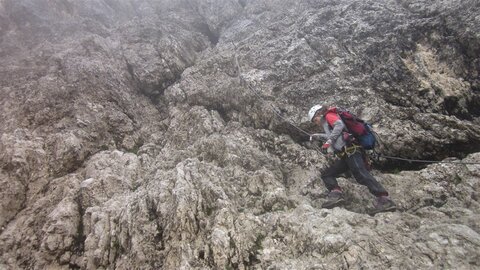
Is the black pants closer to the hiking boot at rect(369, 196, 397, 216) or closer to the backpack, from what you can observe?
the hiking boot at rect(369, 196, 397, 216)

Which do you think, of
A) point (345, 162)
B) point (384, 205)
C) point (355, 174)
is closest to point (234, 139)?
point (345, 162)

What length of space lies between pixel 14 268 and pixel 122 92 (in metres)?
9.14

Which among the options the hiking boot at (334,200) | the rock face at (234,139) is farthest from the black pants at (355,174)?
the rock face at (234,139)

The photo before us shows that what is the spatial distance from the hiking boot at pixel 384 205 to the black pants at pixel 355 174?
141 millimetres

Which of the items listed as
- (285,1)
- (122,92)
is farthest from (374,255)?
(285,1)

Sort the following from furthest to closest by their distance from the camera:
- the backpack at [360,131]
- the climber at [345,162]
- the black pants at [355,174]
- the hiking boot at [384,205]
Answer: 1. the backpack at [360,131]
2. the black pants at [355,174]
3. the climber at [345,162]
4. the hiking boot at [384,205]

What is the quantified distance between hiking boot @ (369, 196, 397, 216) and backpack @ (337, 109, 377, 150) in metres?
1.51

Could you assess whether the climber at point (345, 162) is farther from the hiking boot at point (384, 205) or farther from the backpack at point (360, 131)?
the backpack at point (360, 131)

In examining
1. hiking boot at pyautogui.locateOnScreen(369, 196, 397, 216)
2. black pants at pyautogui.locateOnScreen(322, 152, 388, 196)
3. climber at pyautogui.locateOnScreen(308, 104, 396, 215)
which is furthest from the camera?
black pants at pyautogui.locateOnScreen(322, 152, 388, 196)

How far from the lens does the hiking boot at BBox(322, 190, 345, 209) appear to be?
32.8ft

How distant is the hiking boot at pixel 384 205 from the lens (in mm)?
9336

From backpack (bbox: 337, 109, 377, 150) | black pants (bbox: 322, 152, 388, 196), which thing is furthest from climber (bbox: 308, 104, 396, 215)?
backpack (bbox: 337, 109, 377, 150)

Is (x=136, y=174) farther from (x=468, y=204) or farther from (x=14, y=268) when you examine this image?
(x=468, y=204)

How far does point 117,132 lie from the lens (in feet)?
48.4
